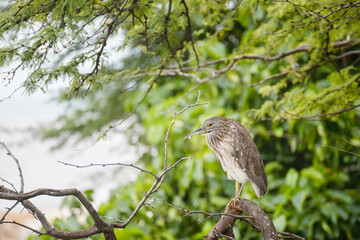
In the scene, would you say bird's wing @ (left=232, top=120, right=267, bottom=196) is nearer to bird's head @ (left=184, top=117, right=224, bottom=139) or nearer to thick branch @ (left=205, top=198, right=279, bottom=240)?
bird's head @ (left=184, top=117, right=224, bottom=139)

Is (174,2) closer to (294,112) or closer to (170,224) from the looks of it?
(294,112)

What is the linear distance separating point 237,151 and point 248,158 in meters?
0.07

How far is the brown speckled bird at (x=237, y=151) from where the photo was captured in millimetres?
2277

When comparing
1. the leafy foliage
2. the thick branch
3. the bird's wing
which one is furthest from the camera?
the bird's wing

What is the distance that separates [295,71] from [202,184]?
64.8 inches

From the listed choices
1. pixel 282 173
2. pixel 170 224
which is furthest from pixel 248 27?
pixel 170 224

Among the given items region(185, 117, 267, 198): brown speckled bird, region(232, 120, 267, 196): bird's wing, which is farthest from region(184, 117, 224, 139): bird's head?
region(232, 120, 267, 196): bird's wing

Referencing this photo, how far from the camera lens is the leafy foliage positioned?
6.64 ft

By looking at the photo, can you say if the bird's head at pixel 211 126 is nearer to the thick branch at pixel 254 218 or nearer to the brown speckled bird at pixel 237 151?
the brown speckled bird at pixel 237 151

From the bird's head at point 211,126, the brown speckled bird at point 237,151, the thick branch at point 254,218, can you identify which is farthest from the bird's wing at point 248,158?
the thick branch at point 254,218

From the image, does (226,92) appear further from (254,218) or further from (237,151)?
(254,218)

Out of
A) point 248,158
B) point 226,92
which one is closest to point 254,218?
point 248,158

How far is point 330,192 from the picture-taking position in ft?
12.8

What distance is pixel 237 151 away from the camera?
2.30 meters
